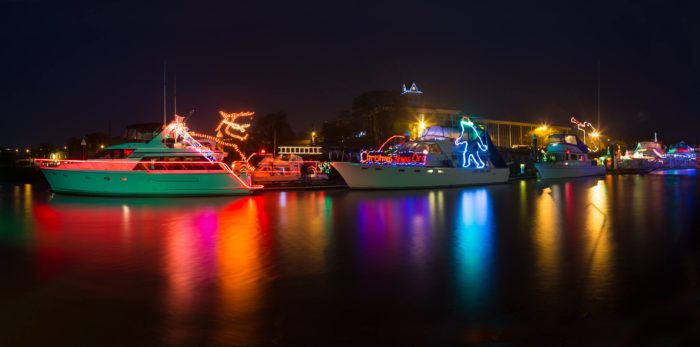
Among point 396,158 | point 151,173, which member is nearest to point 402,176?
point 396,158

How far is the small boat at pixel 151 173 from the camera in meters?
22.6

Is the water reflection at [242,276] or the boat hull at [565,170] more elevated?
the boat hull at [565,170]

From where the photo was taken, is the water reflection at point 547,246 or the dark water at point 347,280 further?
the water reflection at point 547,246

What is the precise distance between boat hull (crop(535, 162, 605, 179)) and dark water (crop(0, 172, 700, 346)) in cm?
2707

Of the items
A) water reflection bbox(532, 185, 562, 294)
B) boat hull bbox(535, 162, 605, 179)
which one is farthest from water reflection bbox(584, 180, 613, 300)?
boat hull bbox(535, 162, 605, 179)

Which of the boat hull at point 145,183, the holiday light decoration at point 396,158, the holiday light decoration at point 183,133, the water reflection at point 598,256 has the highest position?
the holiday light decoration at point 183,133

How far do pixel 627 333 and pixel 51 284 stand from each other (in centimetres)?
726

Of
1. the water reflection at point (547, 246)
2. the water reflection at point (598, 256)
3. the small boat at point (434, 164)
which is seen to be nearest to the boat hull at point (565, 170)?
the small boat at point (434, 164)

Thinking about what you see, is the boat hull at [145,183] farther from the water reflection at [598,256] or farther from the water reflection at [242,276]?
the water reflection at [598,256]

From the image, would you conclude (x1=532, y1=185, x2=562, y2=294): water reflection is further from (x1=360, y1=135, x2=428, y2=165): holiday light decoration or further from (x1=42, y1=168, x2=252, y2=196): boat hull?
(x1=42, y1=168, x2=252, y2=196): boat hull

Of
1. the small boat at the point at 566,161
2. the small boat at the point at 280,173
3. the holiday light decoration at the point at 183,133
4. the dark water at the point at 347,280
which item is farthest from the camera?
the small boat at the point at 566,161

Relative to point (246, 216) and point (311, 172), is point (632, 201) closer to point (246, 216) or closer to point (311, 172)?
point (246, 216)

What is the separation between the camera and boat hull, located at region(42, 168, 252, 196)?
22578 millimetres

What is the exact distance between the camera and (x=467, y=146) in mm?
32375
